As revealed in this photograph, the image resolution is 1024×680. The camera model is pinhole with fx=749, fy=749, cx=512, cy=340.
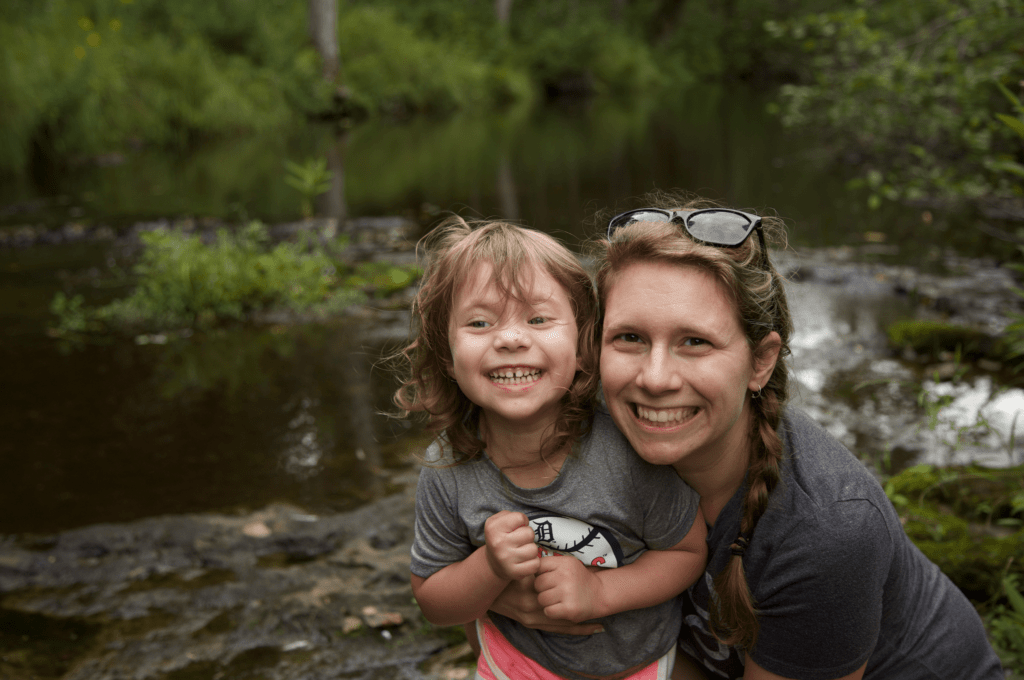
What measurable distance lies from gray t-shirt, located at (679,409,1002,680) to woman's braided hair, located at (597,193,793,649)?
1.2 inches

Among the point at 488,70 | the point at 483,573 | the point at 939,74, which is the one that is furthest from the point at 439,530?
the point at 488,70

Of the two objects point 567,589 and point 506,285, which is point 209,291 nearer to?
point 506,285

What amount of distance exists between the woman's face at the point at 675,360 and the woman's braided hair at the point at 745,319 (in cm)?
3

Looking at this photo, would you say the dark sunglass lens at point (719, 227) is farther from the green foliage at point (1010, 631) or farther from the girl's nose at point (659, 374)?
the green foliage at point (1010, 631)

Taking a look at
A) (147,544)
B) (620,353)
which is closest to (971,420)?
(620,353)

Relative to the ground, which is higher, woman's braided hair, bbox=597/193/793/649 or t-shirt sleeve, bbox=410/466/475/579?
woman's braided hair, bbox=597/193/793/649

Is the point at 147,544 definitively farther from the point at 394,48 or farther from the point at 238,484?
the point at 394,48

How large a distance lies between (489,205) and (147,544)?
7163 millimetres

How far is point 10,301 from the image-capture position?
6324 mm

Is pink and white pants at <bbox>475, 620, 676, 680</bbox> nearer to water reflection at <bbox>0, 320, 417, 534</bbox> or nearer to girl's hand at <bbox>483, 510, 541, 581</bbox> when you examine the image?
girl's hand at <bbox>483, 510, 541, 581</bbox>

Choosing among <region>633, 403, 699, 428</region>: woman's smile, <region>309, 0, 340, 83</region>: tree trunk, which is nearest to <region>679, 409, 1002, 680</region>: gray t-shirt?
<region>633, 403, 699, 428</region>: woman's smile

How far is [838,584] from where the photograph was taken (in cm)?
148

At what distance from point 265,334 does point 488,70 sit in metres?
22.2

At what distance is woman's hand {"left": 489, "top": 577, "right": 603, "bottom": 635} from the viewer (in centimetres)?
176
